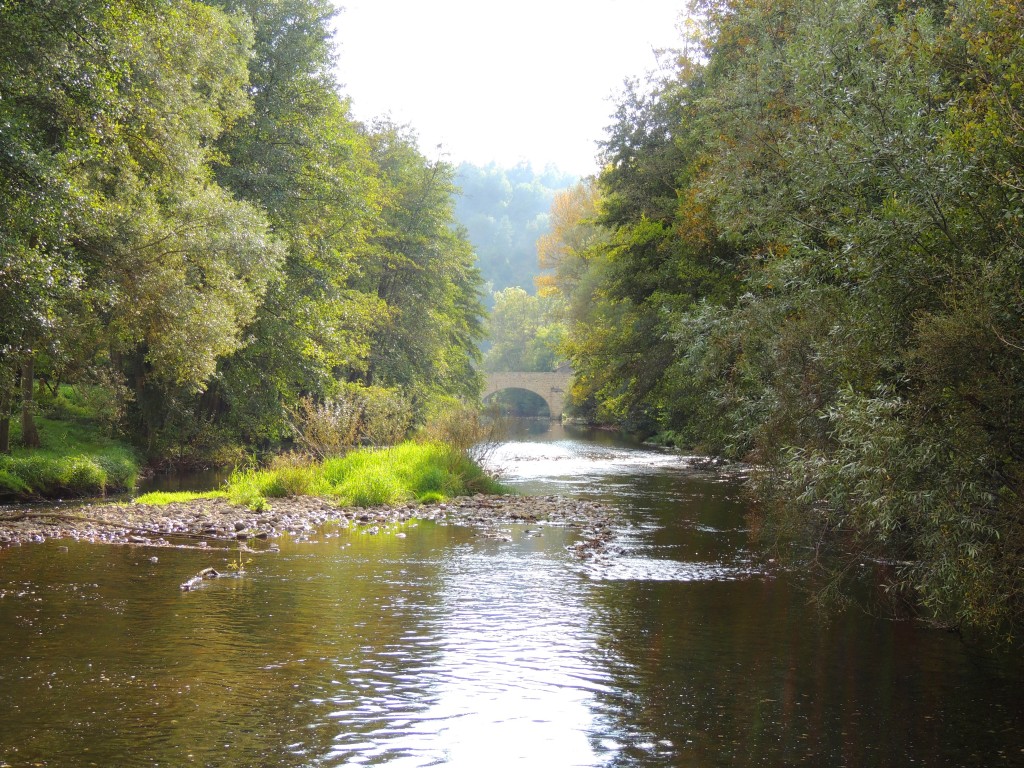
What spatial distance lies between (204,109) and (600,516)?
12.5 m

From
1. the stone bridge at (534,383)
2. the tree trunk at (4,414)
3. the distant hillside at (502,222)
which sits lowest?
the tree trunk at (4,414)

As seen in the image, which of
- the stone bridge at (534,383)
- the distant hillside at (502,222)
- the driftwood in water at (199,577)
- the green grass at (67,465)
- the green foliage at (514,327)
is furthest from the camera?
the distant hillside at (502,222)

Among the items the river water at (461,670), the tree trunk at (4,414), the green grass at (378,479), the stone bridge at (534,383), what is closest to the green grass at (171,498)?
the green grass at (378,479)

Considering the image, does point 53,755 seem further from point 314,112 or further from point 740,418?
point 314,112

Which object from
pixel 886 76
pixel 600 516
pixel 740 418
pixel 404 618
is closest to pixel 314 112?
pixel 600 516

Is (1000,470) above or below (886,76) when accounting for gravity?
below

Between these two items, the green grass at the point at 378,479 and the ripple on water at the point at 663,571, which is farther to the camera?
the green grass at the point at 378,479

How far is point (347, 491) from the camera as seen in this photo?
65.1 feet

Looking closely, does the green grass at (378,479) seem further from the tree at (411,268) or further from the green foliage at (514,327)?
the green foliage at (514,327)

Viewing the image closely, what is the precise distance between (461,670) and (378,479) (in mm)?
12107

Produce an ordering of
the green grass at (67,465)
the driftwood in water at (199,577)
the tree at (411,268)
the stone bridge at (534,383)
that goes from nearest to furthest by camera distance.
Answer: the driftwood in water at (199,577) → the green grass at (67,465) → the tree at (411,268) → the stone bridge at (534,383)

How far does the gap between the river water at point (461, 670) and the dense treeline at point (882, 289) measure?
3.66 feet

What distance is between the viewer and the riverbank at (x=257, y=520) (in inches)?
554

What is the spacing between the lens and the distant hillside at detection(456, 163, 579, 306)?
500 feet
